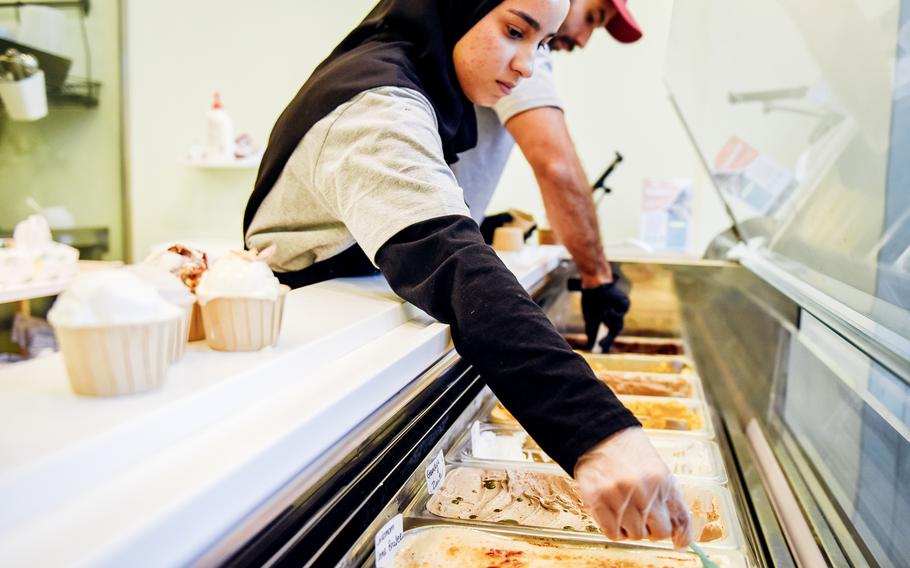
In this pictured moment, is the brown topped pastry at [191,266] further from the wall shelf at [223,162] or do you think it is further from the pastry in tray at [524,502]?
the wall shelf at [223,162]

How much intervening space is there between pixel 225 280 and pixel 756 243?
216 cm

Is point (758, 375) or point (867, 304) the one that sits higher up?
point (867, 304)

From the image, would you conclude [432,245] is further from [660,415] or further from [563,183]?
[563,183]

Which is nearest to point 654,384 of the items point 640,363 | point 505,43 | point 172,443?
point 640,363

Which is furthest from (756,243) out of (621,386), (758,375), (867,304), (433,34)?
(433,34)

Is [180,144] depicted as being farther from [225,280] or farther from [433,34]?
[225,280]

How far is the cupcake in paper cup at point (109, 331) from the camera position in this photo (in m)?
0.53

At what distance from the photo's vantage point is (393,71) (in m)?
1.07

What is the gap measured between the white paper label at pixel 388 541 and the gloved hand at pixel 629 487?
295 mm

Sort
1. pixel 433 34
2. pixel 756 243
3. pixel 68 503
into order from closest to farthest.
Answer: pixel 68 503 → pixel 433 34 → pixel 756 243

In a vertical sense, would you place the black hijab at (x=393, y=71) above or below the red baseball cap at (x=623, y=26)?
below

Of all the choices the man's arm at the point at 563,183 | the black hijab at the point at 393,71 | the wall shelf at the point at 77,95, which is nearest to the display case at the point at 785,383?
the man's arm at the point at 563,183

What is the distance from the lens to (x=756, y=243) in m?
2.39

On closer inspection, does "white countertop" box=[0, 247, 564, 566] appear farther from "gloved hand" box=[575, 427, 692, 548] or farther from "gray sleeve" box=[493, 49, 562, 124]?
"gray sleeve" box=[493, 49, 562, 124]
